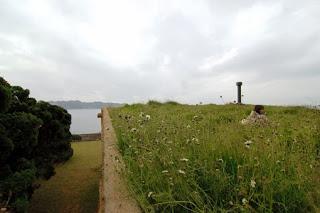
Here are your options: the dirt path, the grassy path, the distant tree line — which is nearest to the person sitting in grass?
the grassy path

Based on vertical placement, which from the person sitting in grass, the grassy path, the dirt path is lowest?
the grassy path

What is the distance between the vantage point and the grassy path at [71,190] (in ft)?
22.0

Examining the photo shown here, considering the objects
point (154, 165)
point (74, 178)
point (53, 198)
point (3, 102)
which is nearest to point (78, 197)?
point (53, 198)

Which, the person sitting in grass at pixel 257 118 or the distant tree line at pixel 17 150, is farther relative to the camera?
the person sitting in grass at pixel 257 118

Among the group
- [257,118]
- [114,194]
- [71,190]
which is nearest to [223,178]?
[114,194]

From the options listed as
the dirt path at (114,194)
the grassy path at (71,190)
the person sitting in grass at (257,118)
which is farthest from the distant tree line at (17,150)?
the person sitting in grass at (257,118)

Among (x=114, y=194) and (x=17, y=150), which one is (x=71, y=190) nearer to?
(x=17, y=150)

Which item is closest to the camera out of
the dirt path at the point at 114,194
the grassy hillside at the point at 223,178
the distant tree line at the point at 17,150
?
the grassy hillside at the point at 223,178

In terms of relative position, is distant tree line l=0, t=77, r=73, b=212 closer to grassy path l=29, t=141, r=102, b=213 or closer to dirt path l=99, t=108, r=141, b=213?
grassy path l=29, t=141, r=102, b=213

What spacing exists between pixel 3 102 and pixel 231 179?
3.12 metres

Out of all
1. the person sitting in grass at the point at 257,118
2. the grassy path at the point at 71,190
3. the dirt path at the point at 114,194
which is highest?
the person sitting in grass at the point at 257,118

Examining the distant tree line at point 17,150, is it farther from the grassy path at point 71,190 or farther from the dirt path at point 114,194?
the dirt path at point 114,194

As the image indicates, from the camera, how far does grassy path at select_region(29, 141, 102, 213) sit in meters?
6.71

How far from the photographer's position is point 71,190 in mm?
7668
